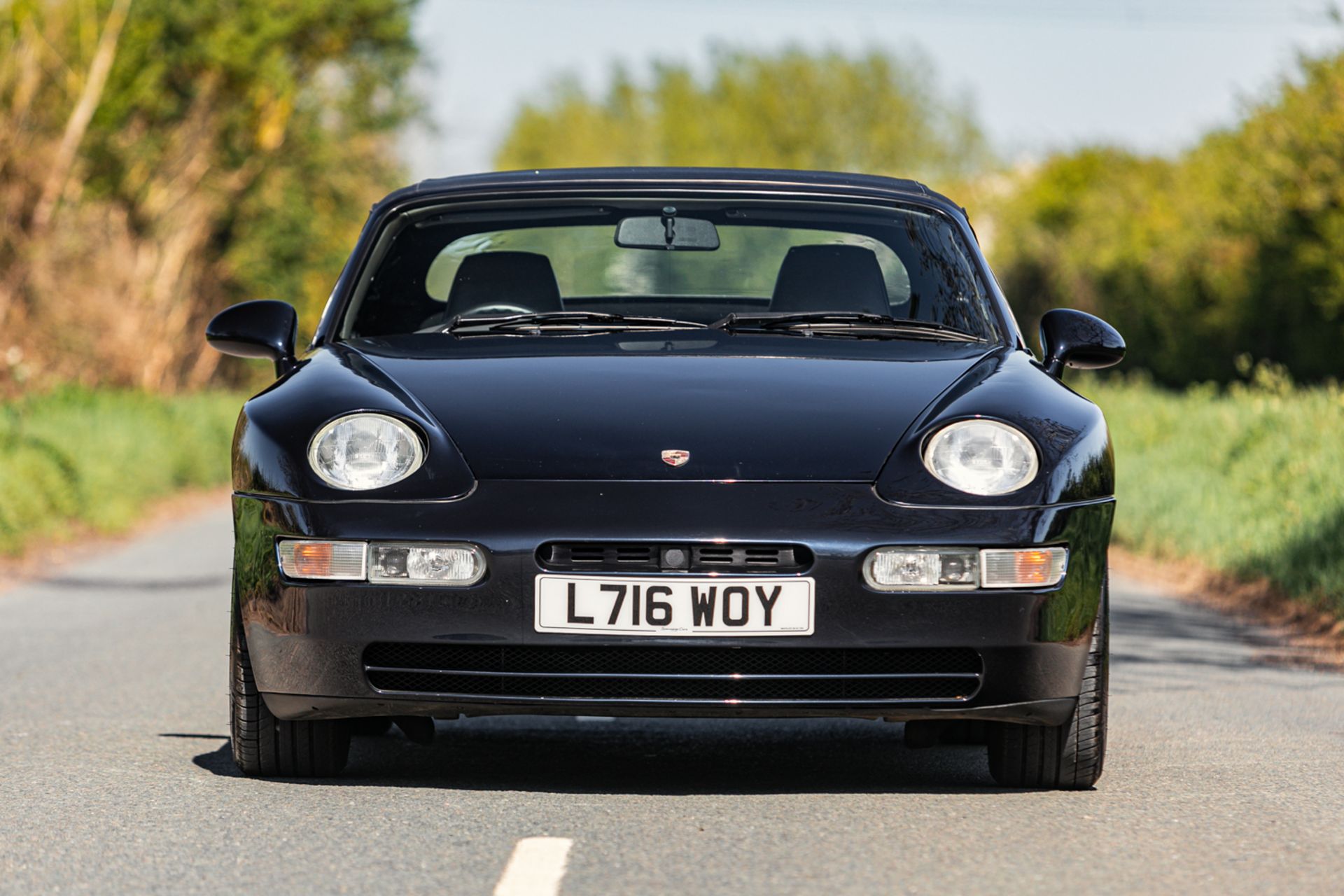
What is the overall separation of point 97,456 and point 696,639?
44.2ft

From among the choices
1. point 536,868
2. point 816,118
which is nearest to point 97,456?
point 536,868

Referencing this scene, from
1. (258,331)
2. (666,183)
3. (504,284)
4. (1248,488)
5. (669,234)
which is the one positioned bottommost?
(1248,488)

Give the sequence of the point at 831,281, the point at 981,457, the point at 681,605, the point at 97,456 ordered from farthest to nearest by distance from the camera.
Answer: the point at 97,456 < the point at 831,281 < the point at 981,457 < the point at 681,605

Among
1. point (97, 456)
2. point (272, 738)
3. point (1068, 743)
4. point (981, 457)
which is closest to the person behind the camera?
point (981, 457)

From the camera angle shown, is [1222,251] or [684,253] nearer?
[684,253]

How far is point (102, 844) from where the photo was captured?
4.30 m

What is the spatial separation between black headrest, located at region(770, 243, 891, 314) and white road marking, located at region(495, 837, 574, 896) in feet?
6.42

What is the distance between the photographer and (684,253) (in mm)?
6168

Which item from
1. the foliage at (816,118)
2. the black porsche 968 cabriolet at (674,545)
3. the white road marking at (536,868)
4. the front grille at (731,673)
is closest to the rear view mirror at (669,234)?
the black porsche 968 cabriolet at (674,545)

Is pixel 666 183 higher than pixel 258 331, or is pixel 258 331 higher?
pixel 666 183

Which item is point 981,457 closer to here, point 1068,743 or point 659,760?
point 1068,743

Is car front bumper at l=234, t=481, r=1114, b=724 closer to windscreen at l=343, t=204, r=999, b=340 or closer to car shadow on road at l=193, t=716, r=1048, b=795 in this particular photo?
car shadow on road at l=193, t=716, r=1048, b=795

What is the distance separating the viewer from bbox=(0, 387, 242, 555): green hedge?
1384cm

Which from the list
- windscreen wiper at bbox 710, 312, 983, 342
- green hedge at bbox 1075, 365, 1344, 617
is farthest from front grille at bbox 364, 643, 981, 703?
green hedge at bbox 1075, 365, 1344, 617
